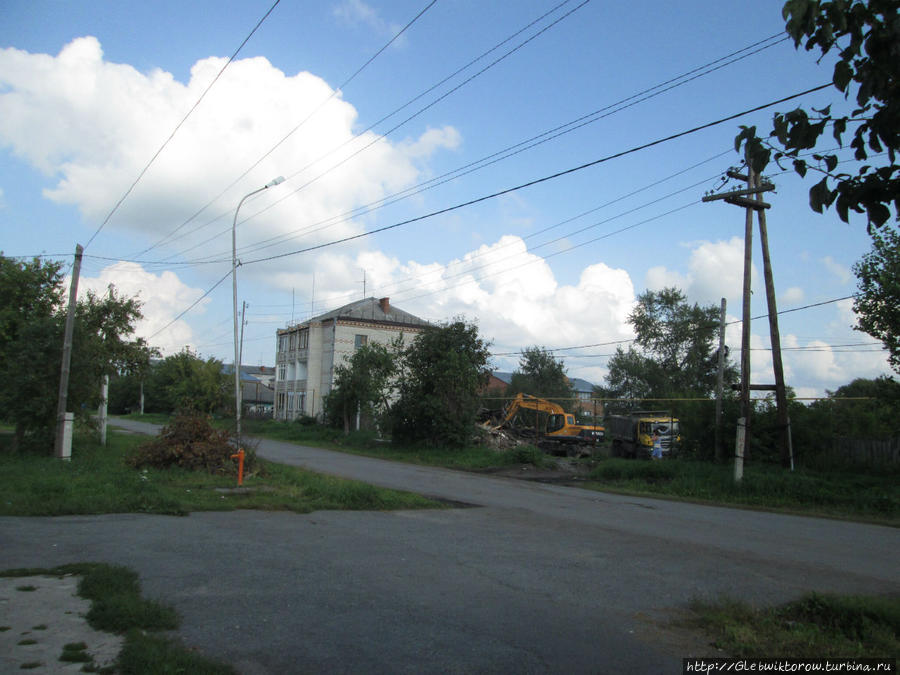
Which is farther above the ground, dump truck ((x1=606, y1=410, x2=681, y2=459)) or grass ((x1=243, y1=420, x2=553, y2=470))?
dump truck ((x1=606, y1=410, x2=681, y2=459))

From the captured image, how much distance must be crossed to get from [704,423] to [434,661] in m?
20.5

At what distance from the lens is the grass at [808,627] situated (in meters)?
5.36

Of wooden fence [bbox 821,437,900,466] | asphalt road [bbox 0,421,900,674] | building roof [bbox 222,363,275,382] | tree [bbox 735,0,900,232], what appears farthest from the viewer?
building roof [bbox 222,363,275,382]

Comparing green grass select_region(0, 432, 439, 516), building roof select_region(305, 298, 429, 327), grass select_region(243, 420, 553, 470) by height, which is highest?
building roof select_region(305, 298, 429, 327)

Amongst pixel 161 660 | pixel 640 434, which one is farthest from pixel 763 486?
pixel 161 660

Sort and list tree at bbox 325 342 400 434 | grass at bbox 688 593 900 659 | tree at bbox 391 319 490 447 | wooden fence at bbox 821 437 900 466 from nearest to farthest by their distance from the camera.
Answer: grass at bbox 688 593 900 659 → wooden fence at bbox 821 437 900 466 → tree at bbox 391 319 490 447 → tree at bbox 325 342 400 434

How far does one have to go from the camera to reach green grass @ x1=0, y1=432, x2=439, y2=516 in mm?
11906

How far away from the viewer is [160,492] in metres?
13.6

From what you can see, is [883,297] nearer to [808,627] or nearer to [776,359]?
[776,359]

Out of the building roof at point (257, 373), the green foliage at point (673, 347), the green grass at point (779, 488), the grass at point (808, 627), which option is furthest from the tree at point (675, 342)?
the building roof at point (257, 373)

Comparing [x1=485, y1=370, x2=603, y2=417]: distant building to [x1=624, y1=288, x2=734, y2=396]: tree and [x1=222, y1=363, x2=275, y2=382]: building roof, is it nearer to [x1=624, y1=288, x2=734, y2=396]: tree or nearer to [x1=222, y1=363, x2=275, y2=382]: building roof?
→ [x1=624, y1=288, x2=734, y2=396]: tree

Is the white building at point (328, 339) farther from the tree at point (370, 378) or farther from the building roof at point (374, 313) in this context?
the tree at point (370, 378)

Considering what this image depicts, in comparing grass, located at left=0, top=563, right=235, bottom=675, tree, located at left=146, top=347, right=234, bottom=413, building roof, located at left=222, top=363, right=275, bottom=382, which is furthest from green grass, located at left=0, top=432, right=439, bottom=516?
building roof, located at left=222, top=363, right=275, bottom=382

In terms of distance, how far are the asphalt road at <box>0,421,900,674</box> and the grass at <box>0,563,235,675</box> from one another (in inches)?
8.5
